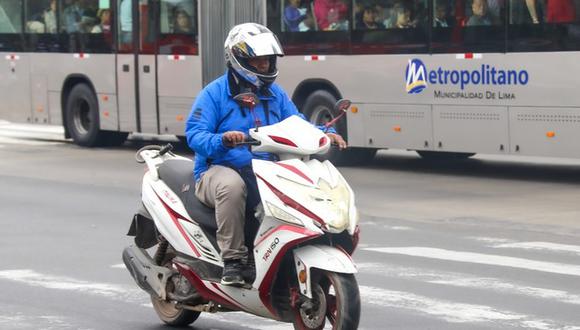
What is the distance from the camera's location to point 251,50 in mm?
7809

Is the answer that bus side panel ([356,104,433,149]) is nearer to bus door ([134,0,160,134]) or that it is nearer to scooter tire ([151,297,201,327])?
bus door ([134,0,160,134])

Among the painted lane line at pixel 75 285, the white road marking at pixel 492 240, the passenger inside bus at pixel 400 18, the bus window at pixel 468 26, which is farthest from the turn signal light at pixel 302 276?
the passenger inside bus at pixel 400 18

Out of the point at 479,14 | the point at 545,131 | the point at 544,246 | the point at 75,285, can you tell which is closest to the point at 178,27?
the point at 479,14

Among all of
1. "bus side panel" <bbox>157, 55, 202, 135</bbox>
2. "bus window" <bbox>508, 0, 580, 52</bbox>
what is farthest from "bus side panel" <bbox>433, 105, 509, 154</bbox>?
"bus side panel" <bbox>157, 55, 202, 135</bbox>

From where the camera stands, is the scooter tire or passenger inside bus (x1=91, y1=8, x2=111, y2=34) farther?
passenger inside bus (x1=91, y1=8, x2=111, y2=34)

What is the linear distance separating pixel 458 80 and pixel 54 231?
6696 millimetres

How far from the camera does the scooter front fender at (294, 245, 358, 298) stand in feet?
23.3

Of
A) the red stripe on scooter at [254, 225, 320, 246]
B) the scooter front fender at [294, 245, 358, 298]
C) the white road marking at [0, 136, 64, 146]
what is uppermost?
the red stripe on scooter at [254, 225, 320, 246]

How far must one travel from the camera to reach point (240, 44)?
309 inches

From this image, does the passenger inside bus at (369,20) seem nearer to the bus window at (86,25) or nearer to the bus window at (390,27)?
the bus window at (390,27)

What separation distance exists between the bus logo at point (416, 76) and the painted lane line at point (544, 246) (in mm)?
6497

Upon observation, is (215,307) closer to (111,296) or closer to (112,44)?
(111,296)

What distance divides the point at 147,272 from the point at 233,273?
948 mm

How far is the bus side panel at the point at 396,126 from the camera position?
18531 millimetres
